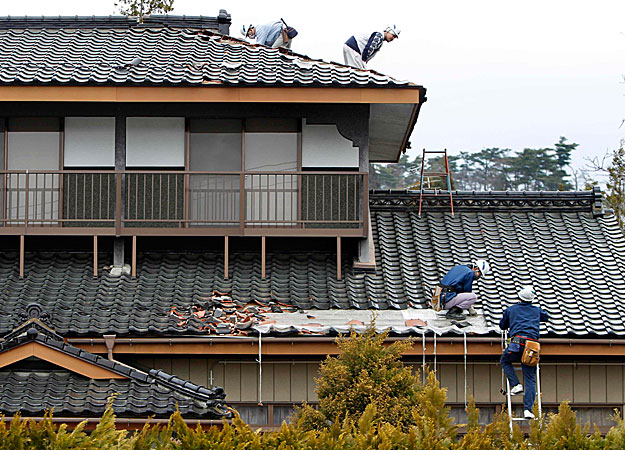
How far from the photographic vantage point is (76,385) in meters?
11.4

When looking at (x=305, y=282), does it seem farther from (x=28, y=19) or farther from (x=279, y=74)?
(x=28, y=19)

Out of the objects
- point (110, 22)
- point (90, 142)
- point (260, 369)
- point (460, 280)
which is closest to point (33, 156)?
point (90, 142)

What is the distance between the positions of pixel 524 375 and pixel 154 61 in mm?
8849

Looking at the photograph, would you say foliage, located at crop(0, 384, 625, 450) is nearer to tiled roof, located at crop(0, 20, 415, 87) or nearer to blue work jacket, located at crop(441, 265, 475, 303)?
blue work jacket, located at crop(441, 265, 475, 303)

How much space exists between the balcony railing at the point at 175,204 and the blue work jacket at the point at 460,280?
1878mm

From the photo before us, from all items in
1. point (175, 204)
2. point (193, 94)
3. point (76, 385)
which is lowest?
point (76, 385)

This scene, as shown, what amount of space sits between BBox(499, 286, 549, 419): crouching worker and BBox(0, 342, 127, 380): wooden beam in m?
5.63

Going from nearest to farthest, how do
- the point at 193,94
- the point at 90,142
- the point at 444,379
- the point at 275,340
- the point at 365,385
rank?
1. the point at 365,385
2. the point at 275,340
3. the point at 444,379
4. the point at 193,94
5. the point at 90,142

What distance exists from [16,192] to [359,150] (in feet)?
19.9

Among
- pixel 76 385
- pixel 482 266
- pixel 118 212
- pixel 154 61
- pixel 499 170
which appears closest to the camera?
pixel 76 385

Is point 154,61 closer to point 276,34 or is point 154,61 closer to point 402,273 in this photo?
point 276,34

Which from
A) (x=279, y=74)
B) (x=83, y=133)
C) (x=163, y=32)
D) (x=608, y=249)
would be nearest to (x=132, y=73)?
(x=83, y=133)

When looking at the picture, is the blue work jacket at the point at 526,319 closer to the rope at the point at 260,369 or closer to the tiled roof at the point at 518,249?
the tiled roof at the point at 518,249

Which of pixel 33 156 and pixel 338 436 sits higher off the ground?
pixel 33 156
